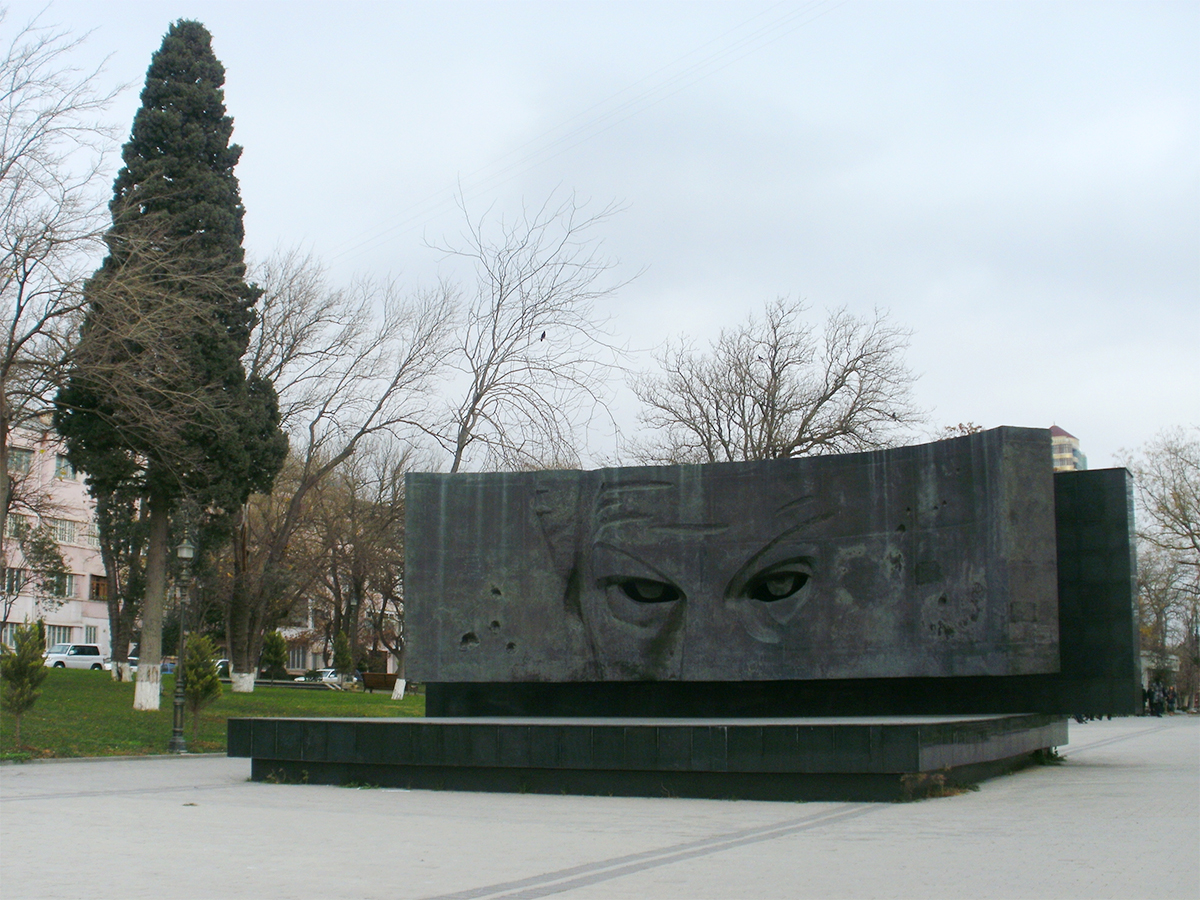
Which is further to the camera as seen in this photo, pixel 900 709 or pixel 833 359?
pixel 833 359

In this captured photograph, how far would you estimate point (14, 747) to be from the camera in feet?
55.7

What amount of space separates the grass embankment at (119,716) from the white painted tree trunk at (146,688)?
251 mm

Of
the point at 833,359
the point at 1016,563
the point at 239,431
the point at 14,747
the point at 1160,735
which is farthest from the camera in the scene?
the point at 833,359

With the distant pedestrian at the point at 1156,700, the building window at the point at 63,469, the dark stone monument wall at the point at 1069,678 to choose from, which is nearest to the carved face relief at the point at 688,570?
the dark stone monument wall at the point at 1069,678

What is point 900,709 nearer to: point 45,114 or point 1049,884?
point 1049,884

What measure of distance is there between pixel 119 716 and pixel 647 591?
39.4 ft

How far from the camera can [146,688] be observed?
22859mm

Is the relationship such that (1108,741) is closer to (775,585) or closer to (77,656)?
(775,585)

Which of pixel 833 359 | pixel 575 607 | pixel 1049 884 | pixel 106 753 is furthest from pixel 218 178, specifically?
pixel 1049 884

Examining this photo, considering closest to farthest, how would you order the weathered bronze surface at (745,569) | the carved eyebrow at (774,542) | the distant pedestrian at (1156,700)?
the weathered bronze surface at (745,569) → the carved eyebrow at (774,542) → the distant pedestrian at (1156,700)

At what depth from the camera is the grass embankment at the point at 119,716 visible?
17.8m

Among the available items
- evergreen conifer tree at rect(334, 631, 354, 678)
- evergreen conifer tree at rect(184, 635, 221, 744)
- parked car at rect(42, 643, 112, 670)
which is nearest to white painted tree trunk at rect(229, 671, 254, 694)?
evergreen conifer tree at rect(184, 635, 221, 744)

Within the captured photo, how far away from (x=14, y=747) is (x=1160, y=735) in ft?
75.5

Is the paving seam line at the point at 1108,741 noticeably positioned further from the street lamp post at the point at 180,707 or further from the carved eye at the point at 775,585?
the street lamp post at the point at 180,707
